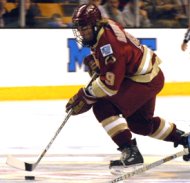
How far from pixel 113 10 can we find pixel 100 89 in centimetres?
568

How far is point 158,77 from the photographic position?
5.28 m

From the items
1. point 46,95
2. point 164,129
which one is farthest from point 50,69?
point 164,129

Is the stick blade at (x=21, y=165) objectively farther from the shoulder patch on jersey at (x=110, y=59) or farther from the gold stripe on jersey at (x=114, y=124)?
the shoulder patch on jersey at (x=110, y=59)

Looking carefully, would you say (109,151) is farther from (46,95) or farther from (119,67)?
(46,95)

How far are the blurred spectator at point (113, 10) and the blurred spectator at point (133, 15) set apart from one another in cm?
7

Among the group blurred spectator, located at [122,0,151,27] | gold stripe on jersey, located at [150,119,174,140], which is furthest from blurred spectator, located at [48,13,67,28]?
gold stripe on jersey, located at [150,119,174,140]

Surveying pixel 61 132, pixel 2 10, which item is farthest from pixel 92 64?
pixel 2 10

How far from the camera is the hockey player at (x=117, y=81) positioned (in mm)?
4934

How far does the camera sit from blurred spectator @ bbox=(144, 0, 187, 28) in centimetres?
1085

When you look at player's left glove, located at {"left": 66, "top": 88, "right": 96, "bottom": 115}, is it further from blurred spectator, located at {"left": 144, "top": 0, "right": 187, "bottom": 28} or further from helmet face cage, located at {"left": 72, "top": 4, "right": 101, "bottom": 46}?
blurred spectator, located at {"left": 144, "top": 0, "right": 187, "bottom": 28}

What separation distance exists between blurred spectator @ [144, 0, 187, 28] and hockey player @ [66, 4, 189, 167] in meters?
5.57

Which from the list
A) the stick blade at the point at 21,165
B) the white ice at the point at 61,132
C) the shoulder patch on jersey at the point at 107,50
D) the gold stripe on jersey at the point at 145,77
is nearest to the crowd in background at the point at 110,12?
the white ice at the point at 61,132

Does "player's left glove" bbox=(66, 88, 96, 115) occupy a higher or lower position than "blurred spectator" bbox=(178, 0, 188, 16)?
lower

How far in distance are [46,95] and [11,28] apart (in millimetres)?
800
